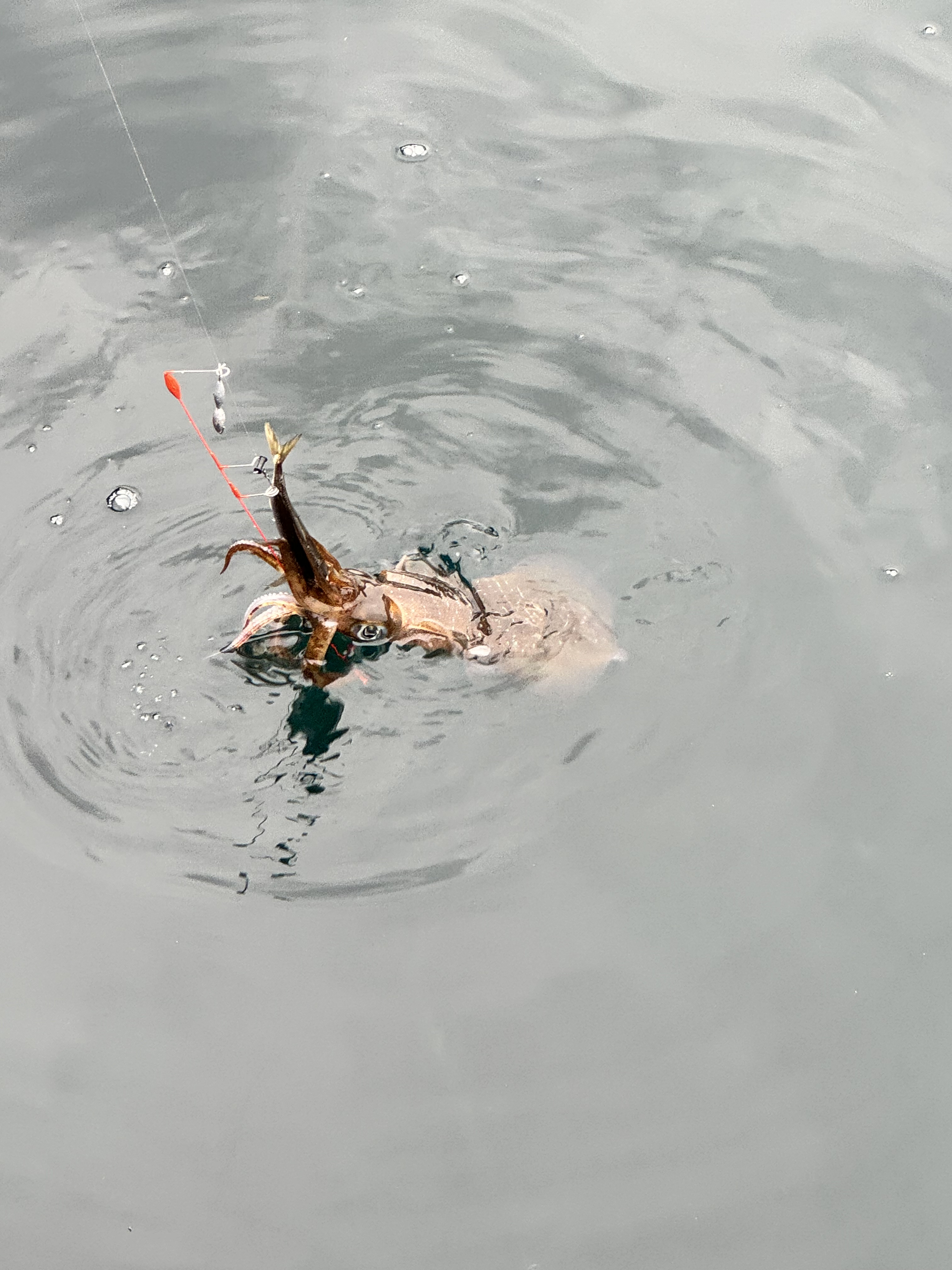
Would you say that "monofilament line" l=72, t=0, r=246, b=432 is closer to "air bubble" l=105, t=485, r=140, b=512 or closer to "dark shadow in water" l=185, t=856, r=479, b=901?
"air bubble" l=105, t=485, r=140, b=512

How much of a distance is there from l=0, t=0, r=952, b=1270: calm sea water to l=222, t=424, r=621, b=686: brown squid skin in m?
0.11

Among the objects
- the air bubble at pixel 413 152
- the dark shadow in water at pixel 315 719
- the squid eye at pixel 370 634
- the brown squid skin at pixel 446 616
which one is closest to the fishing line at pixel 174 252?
the brown squid skin at pixel 446 616

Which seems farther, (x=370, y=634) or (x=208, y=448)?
(x=208, y=448)

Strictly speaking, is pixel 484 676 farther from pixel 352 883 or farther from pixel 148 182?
pixel 148 182

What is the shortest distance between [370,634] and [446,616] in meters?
0.29

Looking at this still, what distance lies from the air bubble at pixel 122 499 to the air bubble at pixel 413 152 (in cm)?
229

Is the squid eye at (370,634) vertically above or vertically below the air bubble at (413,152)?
below

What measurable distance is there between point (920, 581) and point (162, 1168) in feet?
11.1

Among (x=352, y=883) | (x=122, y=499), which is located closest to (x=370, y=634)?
(x=352, y=883)

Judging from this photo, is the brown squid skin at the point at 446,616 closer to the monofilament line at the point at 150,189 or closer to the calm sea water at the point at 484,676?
the calm sea water at the point at 484,676

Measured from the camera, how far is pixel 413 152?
6.11 m

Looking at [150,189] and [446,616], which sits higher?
[150,189]

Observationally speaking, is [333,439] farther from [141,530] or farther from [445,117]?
[445,117]

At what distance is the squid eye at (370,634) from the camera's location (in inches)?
174
